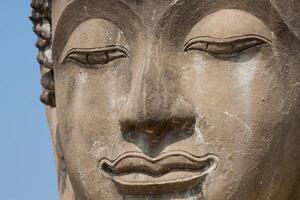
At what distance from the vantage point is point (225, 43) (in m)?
4.26

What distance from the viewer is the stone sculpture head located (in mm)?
4219

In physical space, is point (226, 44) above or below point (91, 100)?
above

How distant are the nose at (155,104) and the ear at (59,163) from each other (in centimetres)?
116

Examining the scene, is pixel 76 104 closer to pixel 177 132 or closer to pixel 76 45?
pixel 76 45

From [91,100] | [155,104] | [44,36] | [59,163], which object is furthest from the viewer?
[59,163]

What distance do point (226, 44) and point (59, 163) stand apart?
62.7 inches

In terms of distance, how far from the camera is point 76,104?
4500 millimetres

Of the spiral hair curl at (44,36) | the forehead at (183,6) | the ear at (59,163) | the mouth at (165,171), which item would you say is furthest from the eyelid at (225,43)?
the ear at (59,163)

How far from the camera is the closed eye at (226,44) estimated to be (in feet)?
14.0

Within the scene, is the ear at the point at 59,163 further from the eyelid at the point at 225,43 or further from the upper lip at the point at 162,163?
the eyelid at the point at 225,43

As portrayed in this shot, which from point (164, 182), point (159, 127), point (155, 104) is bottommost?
point (164, 182)

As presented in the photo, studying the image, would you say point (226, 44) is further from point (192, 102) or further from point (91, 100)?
point (91, 100)

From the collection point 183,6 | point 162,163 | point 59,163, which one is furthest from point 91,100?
point 59,163

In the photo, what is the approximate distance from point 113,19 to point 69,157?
722 mm
